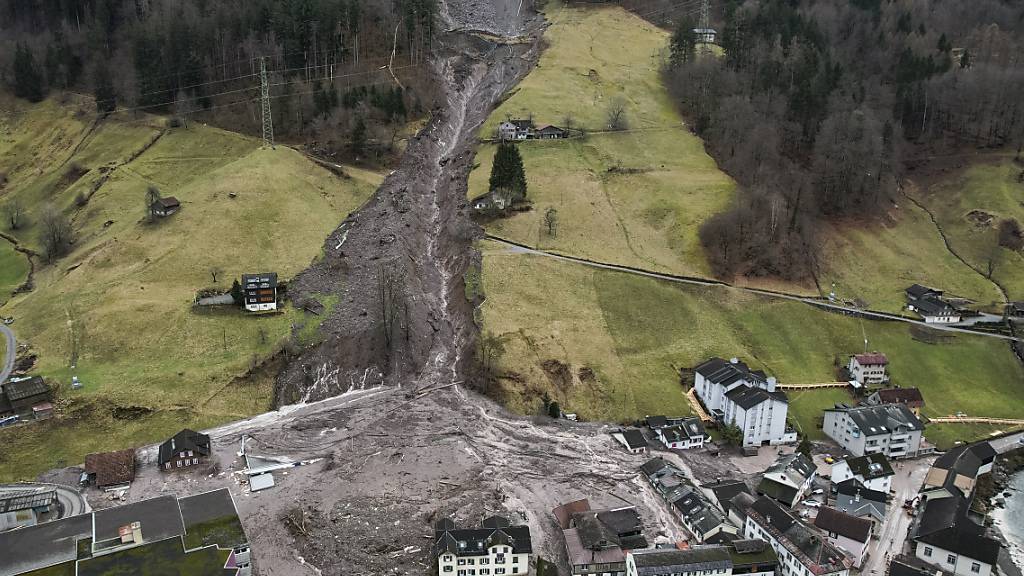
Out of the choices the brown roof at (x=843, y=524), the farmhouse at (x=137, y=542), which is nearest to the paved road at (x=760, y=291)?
the brown roof at (x=843, y=524)

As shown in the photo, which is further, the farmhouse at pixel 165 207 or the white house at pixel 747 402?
the farmhouse at pixel 165 207

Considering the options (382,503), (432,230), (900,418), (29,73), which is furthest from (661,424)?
(29,73)

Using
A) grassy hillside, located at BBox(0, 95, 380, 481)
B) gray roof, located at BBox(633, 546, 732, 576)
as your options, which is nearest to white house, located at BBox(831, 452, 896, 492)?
gray roof, located at BBox(633, 546, 732, 576)

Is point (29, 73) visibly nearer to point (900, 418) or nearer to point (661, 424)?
point (661, 424)

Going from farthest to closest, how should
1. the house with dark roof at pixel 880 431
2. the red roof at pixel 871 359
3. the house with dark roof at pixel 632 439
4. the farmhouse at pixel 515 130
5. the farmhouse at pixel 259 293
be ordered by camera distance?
the farmhouse at pixel 515 130
the red roof at pixel 871 359
the farmhouse at pixel 259 293
the house with dark roof at pixel 880 431
the house with dark roof at pixel 632 439

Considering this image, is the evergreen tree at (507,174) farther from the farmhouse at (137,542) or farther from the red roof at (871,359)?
the farmhouse at (137,542)

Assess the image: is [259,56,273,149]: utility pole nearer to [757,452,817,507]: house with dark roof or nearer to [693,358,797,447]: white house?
[693,358,797,447]: white house
